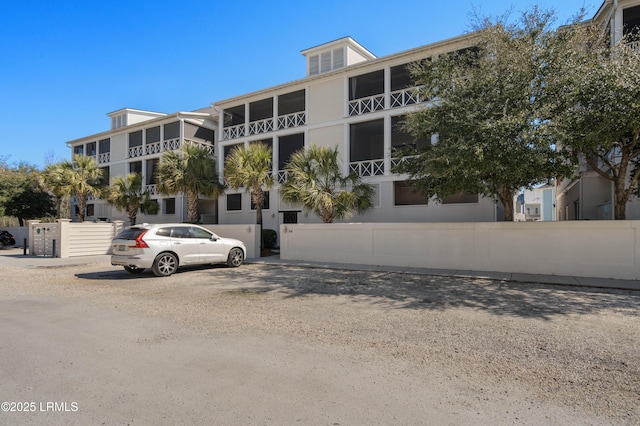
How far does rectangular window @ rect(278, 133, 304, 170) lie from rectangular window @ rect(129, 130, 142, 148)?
47.4 ft

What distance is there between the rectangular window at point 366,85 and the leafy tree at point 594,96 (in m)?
11.7

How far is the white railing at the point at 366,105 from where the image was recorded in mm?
19859

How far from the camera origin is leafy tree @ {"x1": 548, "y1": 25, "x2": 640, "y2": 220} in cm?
859

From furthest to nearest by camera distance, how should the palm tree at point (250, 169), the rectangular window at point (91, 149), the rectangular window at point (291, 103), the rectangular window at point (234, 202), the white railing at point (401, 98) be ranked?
the rectangular window at point (91, 149), the rectangular window at point (234, 202), the rectangular window at point (291, 103), the white railing at point (401, 98), the palm tree at point (250, 169)

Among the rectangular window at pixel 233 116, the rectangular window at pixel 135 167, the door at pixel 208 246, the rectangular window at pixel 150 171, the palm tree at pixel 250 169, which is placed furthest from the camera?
the rectangular window at pixel 135 167

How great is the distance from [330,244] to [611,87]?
991 centimetres

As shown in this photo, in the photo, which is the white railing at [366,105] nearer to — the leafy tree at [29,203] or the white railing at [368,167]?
the white railing at [368,167]

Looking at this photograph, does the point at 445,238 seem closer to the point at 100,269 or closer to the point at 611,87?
the point at 611,87

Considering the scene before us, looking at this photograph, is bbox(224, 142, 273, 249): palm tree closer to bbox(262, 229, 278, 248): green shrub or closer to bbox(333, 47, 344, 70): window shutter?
bbox(262, 229, 278, 248): green shrub

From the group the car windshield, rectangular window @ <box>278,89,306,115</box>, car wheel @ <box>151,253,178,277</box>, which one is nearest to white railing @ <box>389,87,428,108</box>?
rectangular window @ <box>278,89,306,115</box>

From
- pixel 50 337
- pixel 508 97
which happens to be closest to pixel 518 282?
pixel 508 97

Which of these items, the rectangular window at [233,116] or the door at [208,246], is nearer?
the door at [208,246]

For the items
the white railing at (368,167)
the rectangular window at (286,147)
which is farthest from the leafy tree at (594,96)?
the rectangular window at (286,147)

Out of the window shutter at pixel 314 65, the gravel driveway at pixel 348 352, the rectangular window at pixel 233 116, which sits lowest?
the gravel driveway at pixel 348 352
